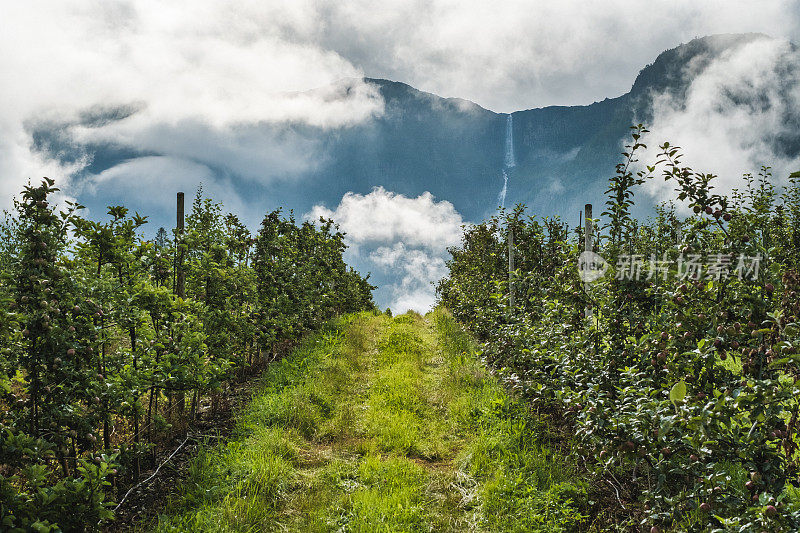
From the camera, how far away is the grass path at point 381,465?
367 cm

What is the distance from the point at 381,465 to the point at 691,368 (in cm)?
313

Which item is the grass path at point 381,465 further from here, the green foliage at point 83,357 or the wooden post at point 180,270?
the wooden post at point 180,270

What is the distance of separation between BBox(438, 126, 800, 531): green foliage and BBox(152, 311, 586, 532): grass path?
714 millimetres

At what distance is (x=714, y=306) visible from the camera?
2.78 meters

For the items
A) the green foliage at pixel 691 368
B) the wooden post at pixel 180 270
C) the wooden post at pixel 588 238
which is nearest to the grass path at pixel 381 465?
the green foliage at pixel 691 368

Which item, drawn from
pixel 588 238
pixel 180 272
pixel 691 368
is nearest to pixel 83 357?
pixel 180 272

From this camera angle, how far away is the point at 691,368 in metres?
2.79

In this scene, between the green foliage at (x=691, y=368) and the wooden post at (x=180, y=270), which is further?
the wooden post at (x=180, y=270)

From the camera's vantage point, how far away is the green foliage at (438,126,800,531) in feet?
7.37

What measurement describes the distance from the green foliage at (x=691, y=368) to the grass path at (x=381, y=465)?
714 mm
